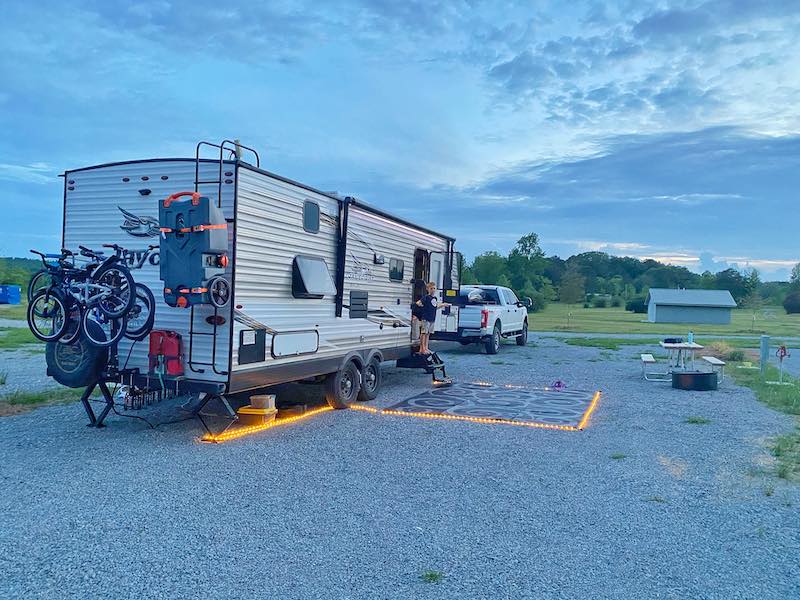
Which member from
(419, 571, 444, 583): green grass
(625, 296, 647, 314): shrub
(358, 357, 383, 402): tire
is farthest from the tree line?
(419, 571, 444, 583): green grass

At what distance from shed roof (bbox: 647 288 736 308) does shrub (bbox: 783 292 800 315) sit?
16.8m

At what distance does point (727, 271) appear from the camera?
6650cm

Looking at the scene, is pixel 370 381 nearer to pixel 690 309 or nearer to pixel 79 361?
pixel 79 361

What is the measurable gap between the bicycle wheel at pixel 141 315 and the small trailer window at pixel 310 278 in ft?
5.47

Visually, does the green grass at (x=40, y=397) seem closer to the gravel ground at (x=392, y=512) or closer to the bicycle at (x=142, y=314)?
the gravel ground at (x=392, y=512)

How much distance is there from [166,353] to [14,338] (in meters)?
15.4

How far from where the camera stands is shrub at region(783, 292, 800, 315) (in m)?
59.8

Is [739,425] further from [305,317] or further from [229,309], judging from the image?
[229,309]

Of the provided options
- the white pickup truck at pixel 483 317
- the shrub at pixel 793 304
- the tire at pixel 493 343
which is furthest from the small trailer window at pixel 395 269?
the shrub at pixel 793 304

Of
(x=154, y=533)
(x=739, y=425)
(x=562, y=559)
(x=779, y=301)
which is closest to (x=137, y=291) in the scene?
(x=154, y=533)

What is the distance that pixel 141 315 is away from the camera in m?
7.28

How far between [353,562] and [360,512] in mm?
938

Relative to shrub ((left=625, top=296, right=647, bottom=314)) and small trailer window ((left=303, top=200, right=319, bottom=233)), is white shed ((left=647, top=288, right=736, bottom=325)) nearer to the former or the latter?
shrub ((left=625, top=296, right=647, bottom=314))

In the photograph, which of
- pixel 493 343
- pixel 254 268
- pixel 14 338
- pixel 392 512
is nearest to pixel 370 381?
pixel 254 268
